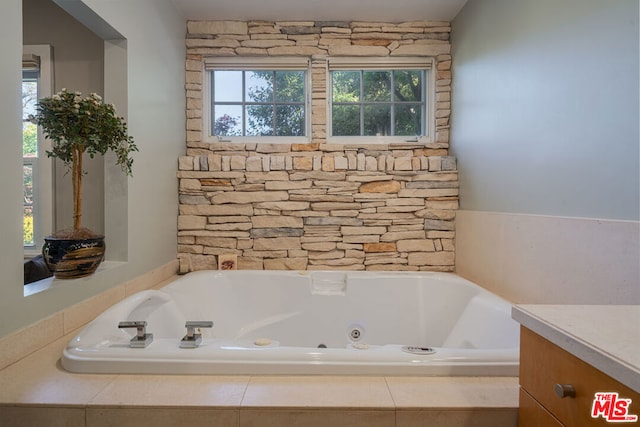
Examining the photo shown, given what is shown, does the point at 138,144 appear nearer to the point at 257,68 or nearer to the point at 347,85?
the point at 257,68

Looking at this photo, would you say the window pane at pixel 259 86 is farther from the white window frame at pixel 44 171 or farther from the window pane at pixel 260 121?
the white window frame at pixel 44 171

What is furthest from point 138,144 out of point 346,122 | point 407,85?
point 407,85

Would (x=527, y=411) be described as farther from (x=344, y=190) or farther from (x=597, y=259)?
(x=344, y=190)

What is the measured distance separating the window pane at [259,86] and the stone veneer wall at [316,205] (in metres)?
0.26

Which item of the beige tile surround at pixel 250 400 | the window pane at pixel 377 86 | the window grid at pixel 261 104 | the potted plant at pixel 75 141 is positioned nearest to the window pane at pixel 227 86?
the window grid at pixel 261 104

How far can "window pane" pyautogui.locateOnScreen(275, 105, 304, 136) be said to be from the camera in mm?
2412

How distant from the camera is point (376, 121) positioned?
241cm

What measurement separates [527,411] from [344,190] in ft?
5.26

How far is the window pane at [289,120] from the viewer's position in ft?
7.91

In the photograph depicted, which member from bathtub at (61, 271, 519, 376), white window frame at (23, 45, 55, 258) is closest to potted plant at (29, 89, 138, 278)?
bathtub at (61, 271, 519, 376)

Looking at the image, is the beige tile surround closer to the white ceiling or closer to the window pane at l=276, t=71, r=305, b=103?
the window pane at l=276, t=71, r=305, b=103

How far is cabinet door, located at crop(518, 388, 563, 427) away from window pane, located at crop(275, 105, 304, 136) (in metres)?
2.01

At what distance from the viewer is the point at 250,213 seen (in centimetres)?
223

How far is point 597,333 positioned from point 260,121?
220 centimetres
